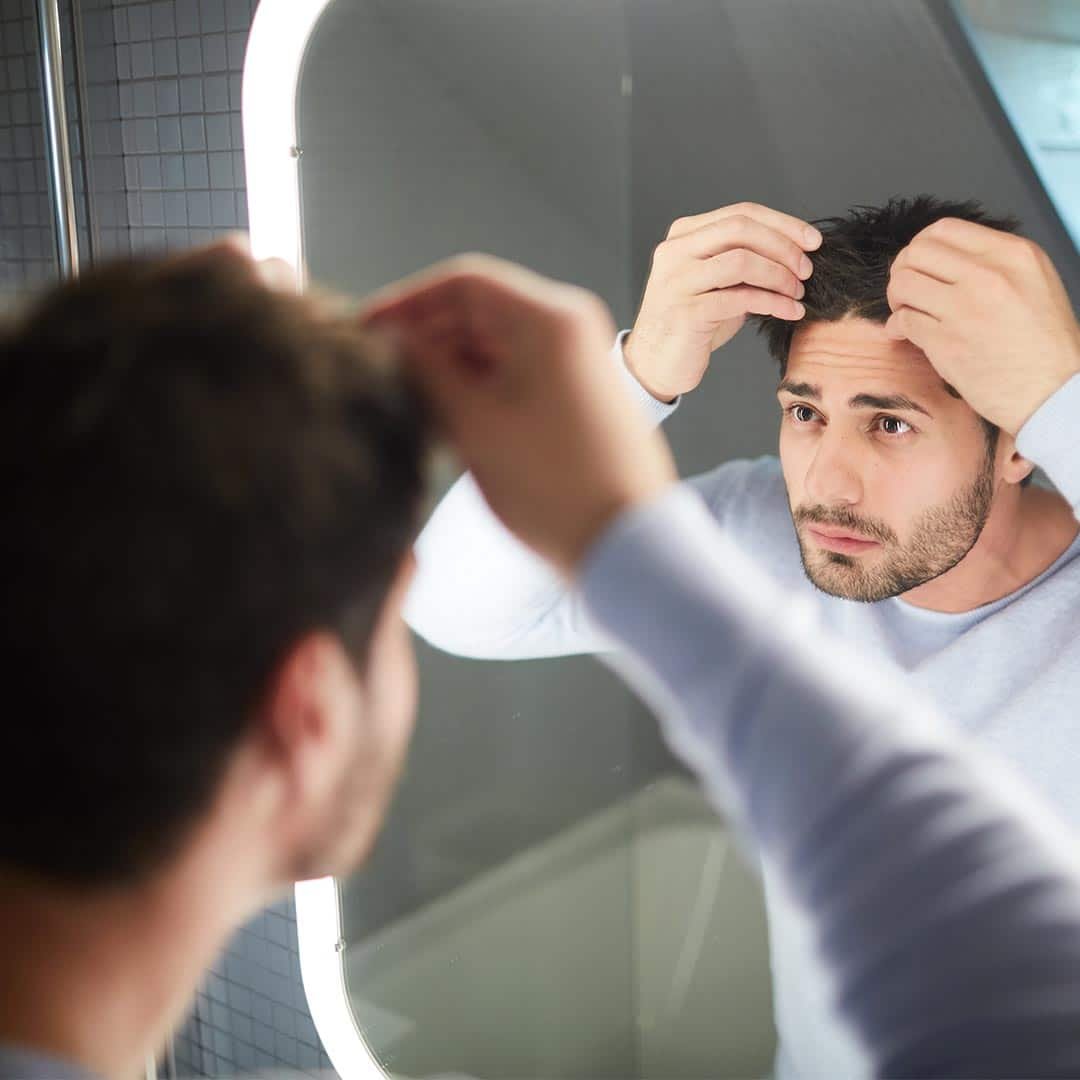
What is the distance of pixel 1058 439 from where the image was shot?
94 centimetres

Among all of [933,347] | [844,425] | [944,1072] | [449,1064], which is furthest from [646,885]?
[944,1072]

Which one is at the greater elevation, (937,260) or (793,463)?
(937,260)

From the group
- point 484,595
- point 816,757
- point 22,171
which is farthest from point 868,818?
point 22,171

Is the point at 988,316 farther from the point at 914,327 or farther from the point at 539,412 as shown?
the point at 539,412

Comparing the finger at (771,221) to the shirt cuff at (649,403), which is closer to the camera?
the finger at (771,221)

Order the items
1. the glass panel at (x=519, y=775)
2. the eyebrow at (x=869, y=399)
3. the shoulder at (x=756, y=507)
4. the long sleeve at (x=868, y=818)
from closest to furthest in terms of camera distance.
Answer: the long sleeve at (x=868, y=818), the eyebrow at (x=869, y=399), the shoulder at (x=756, y=507), the glass panel at (x=519, y=775)

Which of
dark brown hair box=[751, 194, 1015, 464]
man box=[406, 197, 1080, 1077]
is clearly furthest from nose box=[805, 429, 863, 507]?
dark brown hair box=[751, 194, 1015, 464]

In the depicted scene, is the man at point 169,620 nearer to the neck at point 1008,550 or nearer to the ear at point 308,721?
the ear at point 308,721

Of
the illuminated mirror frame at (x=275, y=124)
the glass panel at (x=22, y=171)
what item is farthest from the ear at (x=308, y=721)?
the glass panel at (x=22, y=171)

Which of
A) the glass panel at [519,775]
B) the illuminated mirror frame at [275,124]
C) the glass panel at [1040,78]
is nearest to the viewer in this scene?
the glass panel at [1040,78]

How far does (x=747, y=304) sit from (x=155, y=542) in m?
0.80

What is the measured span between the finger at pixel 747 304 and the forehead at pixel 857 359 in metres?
0.02

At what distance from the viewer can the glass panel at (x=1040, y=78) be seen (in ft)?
2.99

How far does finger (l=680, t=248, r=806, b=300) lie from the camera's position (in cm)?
107
